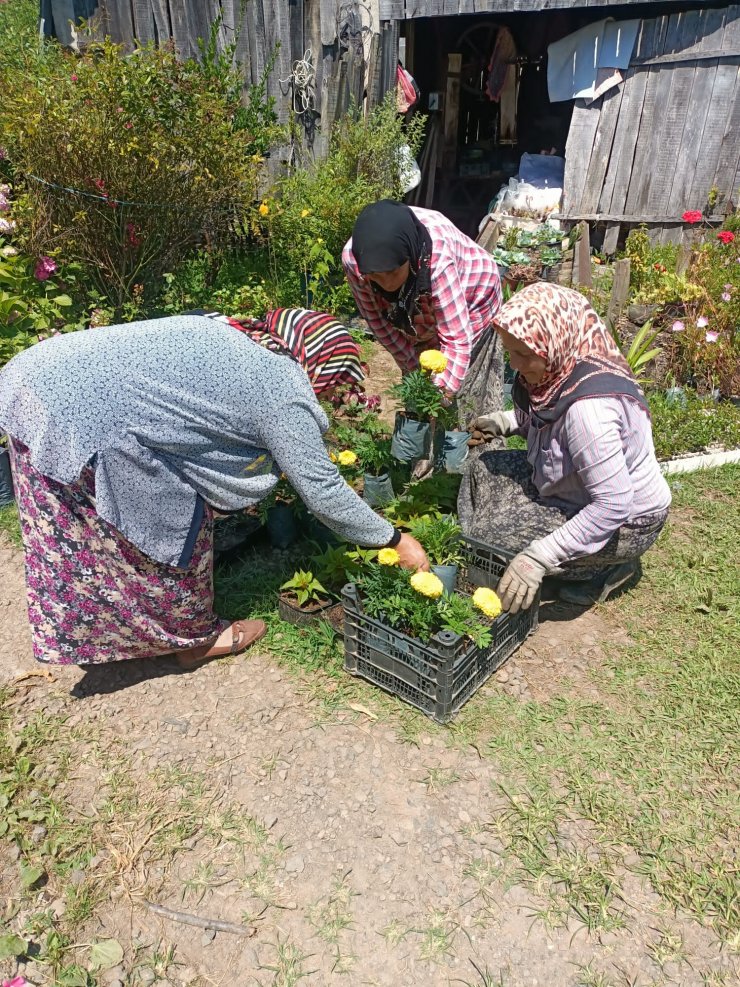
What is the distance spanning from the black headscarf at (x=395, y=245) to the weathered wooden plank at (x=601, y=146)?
495 centimetres

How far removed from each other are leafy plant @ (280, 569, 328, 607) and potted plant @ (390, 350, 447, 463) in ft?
2.18

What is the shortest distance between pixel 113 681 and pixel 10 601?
0.80 m

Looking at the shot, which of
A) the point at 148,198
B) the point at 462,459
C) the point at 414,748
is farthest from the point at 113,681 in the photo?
the point at 148,198

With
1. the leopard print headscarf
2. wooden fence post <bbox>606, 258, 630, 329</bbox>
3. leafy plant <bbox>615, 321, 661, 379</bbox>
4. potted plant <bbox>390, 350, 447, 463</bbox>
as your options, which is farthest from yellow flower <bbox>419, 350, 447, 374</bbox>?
wooden fence post <bbox>606, 258, 630, 329</bbox>

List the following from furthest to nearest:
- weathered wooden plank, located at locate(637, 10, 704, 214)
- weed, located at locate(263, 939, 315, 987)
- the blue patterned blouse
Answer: weathered wooden plank, located at locate(637, 10, 704, 214) < the blue patterned blouse < weed, located at locate(263, 939, 315, 987)

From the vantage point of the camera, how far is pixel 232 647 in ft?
9.25

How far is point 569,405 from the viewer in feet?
8.41

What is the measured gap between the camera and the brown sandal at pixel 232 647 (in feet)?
9.14

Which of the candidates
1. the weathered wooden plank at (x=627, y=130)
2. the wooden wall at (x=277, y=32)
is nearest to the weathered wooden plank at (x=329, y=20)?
the wooden wall at (x=277, y=32)

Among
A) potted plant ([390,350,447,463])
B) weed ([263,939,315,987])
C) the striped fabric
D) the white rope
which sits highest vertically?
the white rope

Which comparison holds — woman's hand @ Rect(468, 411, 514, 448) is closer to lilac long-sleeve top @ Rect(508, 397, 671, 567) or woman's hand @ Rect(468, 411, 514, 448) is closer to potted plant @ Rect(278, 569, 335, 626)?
lilac long-sleeve top @ Rect(508, 397, 671, 567)

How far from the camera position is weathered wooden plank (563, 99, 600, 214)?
700 centimetres

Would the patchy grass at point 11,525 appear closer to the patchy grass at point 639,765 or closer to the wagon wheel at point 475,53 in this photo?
the patchy grass at point 639,765

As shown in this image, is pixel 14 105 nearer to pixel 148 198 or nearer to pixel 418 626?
pixel 148 198
